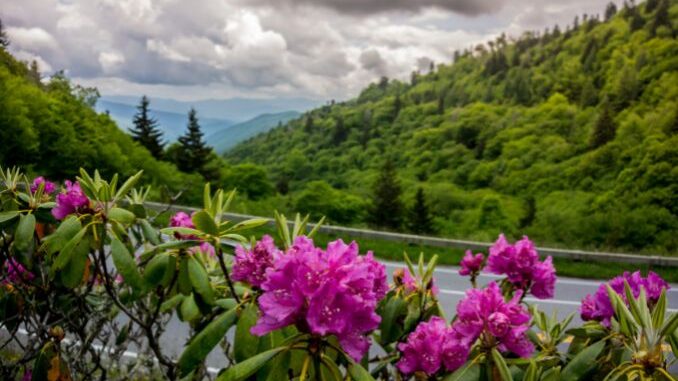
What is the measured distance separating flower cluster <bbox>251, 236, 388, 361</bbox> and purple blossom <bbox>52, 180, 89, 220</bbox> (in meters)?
0.67

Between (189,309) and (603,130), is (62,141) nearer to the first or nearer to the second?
(189,309)

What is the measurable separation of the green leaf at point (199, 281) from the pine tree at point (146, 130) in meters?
35.4

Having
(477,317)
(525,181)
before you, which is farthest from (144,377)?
(525,181)

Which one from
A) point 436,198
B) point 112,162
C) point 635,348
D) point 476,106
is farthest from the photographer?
point 476,106

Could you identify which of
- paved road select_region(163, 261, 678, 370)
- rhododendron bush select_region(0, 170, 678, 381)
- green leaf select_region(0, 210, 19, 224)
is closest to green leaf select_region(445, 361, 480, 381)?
rhododendron bush select_region(0, 170, 678, 381)

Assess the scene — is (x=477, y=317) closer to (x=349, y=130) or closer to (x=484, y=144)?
(x=484, y=144)

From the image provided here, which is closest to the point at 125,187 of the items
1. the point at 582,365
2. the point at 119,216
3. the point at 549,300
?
the point at 119,216

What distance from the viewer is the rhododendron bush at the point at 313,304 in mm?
915

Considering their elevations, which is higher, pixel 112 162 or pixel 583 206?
pixel 112 162

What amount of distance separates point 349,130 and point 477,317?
270ft

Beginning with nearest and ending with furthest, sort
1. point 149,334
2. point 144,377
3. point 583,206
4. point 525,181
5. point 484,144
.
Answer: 1. point 149,334
2. point 144,377
3. point 583,206
4. point 525,181
5. point 484,144

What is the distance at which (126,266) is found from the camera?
1.24m

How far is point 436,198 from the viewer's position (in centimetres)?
4653

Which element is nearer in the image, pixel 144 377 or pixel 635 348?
pixel 635 348
